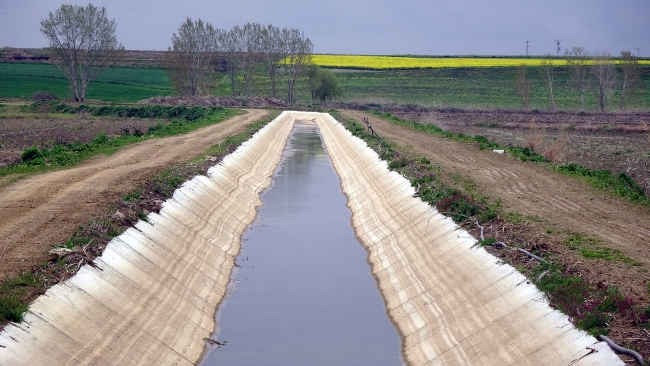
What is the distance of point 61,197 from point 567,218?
1155 cm

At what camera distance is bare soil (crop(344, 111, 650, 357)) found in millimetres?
12266

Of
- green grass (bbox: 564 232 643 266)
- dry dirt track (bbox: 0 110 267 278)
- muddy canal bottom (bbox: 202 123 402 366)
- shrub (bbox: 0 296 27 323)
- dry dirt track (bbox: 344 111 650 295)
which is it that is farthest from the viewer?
dry dirt track (bbox: 344 111 650 295)

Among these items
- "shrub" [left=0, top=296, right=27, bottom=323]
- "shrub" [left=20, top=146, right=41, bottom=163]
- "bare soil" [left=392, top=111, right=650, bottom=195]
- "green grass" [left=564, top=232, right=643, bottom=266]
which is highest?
"shrub" [left=20, top=146, right=41, bottom=163]

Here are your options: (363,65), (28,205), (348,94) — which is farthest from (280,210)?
(363,65)

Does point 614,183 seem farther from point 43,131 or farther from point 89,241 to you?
point 43,131

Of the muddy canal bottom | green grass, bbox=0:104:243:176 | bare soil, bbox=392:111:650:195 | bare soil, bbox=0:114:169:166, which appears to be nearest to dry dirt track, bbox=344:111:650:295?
bare soil, bbox=392:111:650:195

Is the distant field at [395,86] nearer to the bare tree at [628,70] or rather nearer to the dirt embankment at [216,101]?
the bare tree at [628,70]

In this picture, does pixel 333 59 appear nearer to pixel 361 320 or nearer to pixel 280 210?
pixel 280 210

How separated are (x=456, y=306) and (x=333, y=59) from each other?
138m

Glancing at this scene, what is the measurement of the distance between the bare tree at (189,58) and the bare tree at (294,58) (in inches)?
414

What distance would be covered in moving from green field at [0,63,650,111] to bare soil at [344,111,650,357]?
61763mm

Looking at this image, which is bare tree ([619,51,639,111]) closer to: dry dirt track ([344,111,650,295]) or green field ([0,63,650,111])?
green field ([0,63,650,111])

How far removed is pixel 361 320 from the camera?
14766 mm

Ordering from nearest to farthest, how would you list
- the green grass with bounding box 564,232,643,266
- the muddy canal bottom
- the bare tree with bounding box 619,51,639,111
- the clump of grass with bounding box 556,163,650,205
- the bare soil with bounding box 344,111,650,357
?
the bare soil with bounding box 344,111,650,357 → the muddy canal bottom → the green grass with bounding box 564,232,643,266 → the clump of grass with bounding box 556,163,650,205 → the bare tree with bounding box 619,51,639,111
